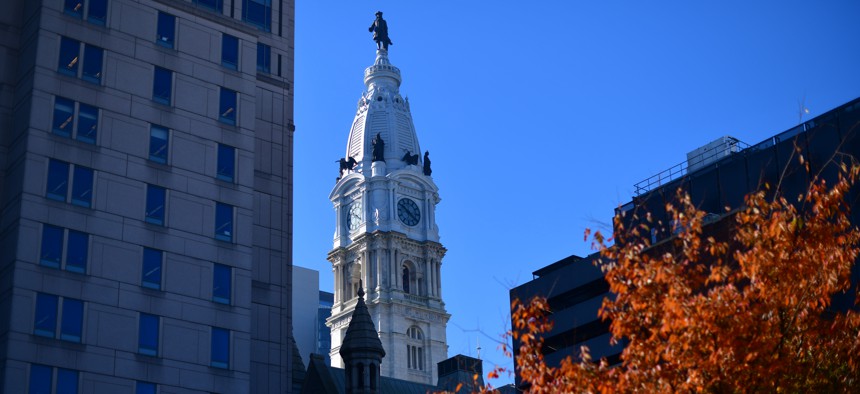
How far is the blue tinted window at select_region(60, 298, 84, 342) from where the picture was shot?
58281 millimetres

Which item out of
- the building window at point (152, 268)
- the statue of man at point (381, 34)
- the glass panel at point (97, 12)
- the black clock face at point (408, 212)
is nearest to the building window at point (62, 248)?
the building window at point (152, 268)

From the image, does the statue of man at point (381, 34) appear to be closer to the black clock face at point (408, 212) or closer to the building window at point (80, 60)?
the black clock face at point (408, 212)

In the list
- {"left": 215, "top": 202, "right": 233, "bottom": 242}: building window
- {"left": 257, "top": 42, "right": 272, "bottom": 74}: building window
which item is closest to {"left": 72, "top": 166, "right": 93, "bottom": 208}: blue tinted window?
{"left": 215, "top": 202, "right": 233, "bottom": 242}: building window

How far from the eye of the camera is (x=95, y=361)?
58531 millimetres

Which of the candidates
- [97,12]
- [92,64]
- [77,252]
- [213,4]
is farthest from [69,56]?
[213,4]

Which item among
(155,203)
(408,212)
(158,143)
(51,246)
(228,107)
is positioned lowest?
(51,246)

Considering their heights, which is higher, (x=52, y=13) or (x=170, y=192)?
(x=52, y=13)

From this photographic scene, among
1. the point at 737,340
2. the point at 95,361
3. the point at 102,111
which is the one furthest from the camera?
the point at 102,111

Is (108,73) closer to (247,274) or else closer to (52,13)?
(52,13)

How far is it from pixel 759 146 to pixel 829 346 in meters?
47.4

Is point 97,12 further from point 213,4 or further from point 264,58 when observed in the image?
point 264,58

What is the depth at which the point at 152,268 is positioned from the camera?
2451 inches

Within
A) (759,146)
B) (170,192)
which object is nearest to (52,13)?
(170,192)

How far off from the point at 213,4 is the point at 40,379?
79.8ft
